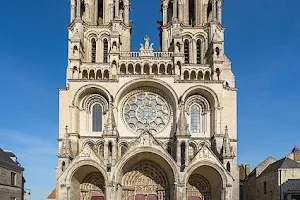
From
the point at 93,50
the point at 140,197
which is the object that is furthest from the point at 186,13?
the point at 140,197

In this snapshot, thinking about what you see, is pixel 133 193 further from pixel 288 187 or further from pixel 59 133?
pixel 288 187

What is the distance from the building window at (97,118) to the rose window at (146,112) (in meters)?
2.22

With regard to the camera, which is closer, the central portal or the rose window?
the central portal

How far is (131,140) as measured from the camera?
122 feet

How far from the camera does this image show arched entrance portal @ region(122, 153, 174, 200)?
36.4 m

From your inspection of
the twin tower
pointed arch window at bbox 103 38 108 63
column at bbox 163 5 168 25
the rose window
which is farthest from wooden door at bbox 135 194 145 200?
column at bbox 163 5 168 25

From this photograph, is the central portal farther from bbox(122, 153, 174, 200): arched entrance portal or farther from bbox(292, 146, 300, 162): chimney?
bbox(292, 146, 300, 162): chimney

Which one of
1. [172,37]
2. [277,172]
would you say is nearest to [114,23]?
[172,37]

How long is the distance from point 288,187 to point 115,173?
1425 cm

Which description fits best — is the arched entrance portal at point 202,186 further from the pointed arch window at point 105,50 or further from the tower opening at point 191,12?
the tower opening at point 191,12

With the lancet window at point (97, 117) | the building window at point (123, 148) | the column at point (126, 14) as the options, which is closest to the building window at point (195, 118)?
the building window at point (123, 148)

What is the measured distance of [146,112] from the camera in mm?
38438

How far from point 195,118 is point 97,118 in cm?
876

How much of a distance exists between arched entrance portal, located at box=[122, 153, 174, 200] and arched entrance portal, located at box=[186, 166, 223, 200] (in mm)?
2260
